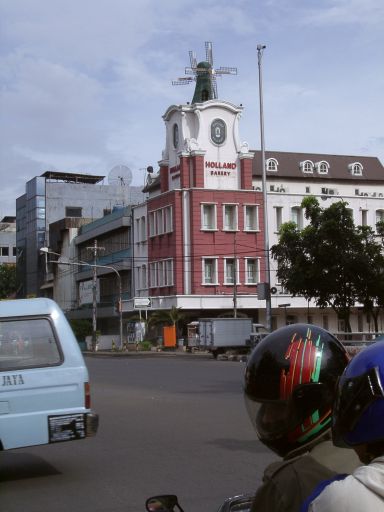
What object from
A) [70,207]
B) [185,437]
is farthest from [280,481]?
[70,207]

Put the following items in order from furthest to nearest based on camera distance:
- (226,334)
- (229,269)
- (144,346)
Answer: (229,269) → (144,346) → (226,334)

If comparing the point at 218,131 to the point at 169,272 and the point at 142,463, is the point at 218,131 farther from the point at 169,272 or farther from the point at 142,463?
the point at 142,463

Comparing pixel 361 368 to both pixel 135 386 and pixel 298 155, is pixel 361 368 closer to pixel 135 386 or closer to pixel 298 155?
pixel 135 386

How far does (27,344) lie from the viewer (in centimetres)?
856

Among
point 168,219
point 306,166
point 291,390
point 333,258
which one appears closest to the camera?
point 291,390

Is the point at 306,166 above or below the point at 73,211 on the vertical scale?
above

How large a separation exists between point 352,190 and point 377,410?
224ft

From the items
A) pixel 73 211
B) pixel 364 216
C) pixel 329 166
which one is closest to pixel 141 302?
pixel 364 216

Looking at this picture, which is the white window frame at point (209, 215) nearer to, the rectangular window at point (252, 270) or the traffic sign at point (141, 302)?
the rectangular window at point (252, 270)

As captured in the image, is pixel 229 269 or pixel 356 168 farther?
pixel 356 168

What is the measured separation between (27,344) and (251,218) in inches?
1944

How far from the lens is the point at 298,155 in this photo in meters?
69.4

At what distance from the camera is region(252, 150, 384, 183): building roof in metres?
67.1

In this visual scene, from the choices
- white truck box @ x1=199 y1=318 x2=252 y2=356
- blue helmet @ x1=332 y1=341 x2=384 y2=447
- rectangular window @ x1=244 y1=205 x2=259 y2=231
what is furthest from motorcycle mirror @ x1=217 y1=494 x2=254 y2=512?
rectangular window @ x1=244 y1=205 x2=259 y2=231
